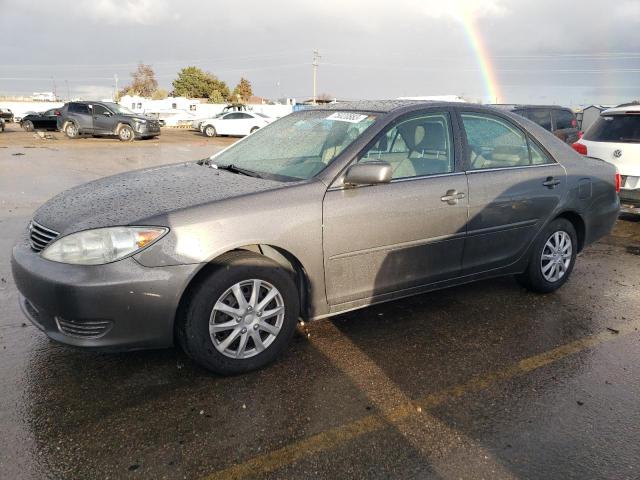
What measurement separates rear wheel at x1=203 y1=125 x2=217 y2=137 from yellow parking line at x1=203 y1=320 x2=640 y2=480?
27.0 meters

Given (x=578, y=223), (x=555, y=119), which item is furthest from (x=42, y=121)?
(x=578, y=223)

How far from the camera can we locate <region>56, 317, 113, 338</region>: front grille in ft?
8.77

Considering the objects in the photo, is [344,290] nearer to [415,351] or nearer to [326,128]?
[415,351]

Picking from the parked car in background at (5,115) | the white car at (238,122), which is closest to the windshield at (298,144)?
the white car at (238,122)

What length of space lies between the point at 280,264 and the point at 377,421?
1.05m

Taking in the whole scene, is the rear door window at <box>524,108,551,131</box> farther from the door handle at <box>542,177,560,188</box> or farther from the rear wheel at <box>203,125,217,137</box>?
the rear wheel at <box>203,125,217,137</box>

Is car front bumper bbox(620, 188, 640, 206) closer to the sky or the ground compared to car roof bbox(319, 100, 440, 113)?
closer to the ground

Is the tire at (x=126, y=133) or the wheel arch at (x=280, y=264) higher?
the tire at (x=126, y=133)

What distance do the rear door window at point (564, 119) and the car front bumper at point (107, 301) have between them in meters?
12.8

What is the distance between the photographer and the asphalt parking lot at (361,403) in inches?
91.3

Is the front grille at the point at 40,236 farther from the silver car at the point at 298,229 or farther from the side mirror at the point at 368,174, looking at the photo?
the side mirror at the point at 368,174

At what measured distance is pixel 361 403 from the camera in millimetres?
2793

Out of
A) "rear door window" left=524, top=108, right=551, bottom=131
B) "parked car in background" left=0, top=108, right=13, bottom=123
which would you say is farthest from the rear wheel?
"rear door window" left=524, top=108, right=551, bottom=131

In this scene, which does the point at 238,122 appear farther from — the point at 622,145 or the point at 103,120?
the point at 622,145
